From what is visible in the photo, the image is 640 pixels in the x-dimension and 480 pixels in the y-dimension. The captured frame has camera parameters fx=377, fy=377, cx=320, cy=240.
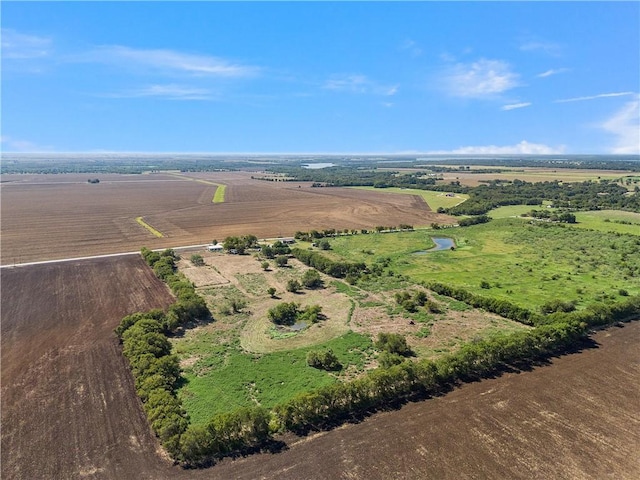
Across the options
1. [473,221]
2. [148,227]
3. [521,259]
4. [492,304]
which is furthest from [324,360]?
[473,221]

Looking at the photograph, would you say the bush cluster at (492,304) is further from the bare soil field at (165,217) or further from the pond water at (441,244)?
the bare soil field at (165,217)

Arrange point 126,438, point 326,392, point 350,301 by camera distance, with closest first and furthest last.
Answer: point 126,438
point 326,392
point 350,301

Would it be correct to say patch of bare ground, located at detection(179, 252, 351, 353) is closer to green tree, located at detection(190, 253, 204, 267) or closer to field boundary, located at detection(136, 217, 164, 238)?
green tree, located at detection(190, 253, 204, 267)

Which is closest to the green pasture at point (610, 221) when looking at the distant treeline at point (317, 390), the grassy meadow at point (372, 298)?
the grassy meadow at point (372, 298)

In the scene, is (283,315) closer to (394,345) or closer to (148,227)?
(394,345)

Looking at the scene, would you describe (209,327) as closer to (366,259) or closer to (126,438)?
(126,438)

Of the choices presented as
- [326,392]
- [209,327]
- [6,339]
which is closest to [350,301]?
[209,327]
